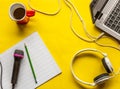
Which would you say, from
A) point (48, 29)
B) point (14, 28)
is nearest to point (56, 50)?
point (48, 29)

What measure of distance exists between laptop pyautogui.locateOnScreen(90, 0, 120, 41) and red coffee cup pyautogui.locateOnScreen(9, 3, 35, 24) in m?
0.26

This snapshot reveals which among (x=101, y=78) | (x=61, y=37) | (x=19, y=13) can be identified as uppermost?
(x=19, y=13)

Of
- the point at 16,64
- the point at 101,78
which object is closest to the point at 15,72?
the point at 16,64

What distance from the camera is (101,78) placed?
1.09 m

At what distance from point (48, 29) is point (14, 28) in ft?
0.45

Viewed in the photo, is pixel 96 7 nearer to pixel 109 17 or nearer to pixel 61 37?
pixel 109 17

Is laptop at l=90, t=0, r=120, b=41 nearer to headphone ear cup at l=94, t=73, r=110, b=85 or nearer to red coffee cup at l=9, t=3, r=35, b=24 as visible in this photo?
headphone ear cup at l=94, t=73, r=110, b=85

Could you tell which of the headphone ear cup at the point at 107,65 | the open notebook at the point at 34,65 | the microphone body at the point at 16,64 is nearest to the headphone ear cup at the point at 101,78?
the headphone ear cup at the point at 107,65

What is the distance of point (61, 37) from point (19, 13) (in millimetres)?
187

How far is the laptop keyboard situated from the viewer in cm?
115

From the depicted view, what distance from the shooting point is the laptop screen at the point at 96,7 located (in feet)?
Result: 3.83

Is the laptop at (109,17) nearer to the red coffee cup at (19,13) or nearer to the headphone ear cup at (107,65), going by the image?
the headphone ear cup at (107,65)

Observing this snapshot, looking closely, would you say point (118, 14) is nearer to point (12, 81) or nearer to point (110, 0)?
point (110, 0)

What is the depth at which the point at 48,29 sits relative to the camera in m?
1.21
